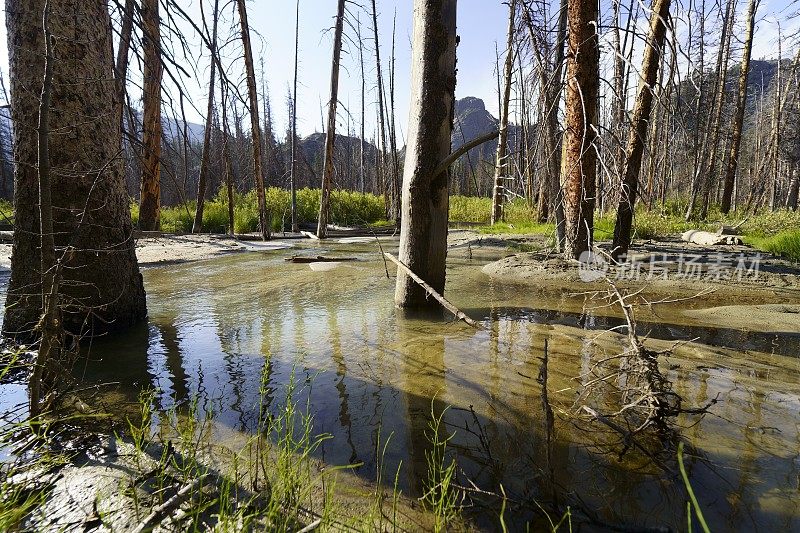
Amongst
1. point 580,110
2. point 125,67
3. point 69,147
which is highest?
point 580,110

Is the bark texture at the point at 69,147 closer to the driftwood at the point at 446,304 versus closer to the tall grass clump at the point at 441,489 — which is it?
the driftwood at the point at 446,304

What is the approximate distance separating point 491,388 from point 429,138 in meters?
2.48

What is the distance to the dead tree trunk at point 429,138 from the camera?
3.79m

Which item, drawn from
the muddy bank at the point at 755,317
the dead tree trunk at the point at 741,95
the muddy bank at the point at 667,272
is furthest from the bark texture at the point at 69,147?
the dead tree trunk at the point at 741,95

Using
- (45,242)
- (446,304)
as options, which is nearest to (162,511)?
(45,242)

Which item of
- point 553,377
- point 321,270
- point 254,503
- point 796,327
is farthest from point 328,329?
point 796,327

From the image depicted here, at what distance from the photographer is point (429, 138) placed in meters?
3.87

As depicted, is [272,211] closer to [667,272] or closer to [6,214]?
[6,214]

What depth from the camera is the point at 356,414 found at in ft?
6.73

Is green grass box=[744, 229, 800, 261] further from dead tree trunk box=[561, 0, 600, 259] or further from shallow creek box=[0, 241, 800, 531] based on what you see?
dead tree trunk box=[561, 0, 600, 259]

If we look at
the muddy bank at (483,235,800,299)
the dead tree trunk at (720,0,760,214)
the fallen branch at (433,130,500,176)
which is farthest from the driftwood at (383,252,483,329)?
the dead tree trunk at (720,0,760,214)

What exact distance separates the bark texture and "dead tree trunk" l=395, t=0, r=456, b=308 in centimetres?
235

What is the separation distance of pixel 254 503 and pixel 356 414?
0.74 m

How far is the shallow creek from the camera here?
147cm
